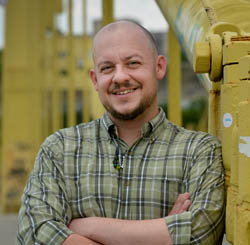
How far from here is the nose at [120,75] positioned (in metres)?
1.88

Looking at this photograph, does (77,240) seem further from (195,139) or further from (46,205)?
(195,139)

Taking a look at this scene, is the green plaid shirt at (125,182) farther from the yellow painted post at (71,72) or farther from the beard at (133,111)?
the yellow painted post at (71,72)

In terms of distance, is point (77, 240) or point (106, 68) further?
point (106, 68)

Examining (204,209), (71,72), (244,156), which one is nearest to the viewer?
(244,156)

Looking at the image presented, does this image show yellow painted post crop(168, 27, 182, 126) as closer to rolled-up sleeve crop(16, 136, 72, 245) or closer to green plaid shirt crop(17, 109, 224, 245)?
green plaid shirt crop(17, 109, 224, 245)

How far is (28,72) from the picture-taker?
925 cm

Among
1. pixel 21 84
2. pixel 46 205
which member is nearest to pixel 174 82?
pixel 46 205

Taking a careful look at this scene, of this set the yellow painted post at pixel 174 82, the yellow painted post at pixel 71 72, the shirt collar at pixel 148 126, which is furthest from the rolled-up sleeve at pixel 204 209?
the yellow painted post at pixel 71 72

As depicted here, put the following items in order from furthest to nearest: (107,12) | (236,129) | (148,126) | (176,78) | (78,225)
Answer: (107,12) → (176,78) → (148,126) → (78,225) → (236,129)

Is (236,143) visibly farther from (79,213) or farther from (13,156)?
(13,156)

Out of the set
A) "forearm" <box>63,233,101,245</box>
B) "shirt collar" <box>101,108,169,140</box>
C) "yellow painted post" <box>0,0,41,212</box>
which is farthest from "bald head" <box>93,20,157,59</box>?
"yellow painted post" <box>0,0,41,212</box>

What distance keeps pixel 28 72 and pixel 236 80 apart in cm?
795

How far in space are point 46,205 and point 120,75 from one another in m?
0.52

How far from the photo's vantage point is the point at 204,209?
5.71 feet
